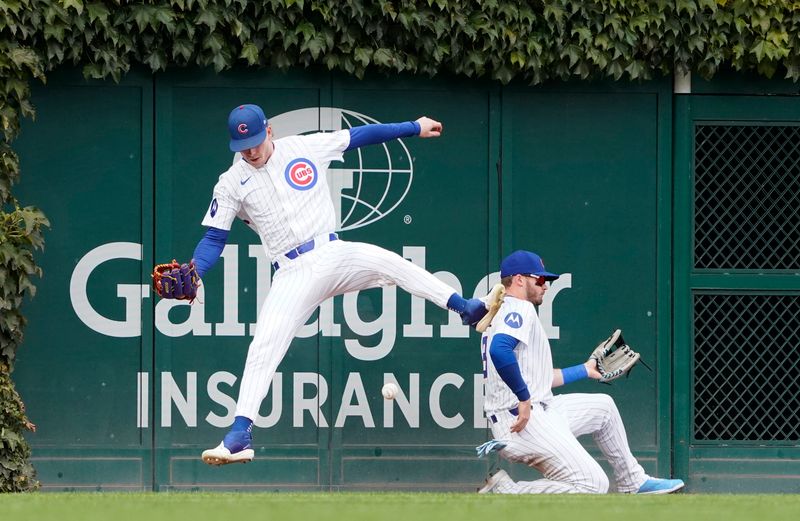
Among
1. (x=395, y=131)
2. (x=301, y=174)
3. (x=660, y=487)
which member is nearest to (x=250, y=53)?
(x=301, y=174)

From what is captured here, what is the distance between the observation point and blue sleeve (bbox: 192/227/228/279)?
27.5ft

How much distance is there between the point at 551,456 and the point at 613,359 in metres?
0.94

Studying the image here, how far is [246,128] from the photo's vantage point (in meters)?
8.31

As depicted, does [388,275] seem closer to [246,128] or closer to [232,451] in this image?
[246,128]

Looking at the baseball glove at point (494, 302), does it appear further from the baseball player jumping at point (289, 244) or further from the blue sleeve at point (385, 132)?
the blue sleeve at point (385, 132)

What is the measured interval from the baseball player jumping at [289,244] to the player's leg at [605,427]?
4.21 ft

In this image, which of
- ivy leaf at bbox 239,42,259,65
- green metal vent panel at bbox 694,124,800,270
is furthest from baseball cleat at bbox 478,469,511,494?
ivy leaf at bbox 239,42,259,65

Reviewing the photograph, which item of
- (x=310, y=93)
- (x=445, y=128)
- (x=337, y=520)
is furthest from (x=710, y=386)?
(x=337, y=520)

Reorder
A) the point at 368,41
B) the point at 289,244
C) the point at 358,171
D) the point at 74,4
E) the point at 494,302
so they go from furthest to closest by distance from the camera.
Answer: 1. the point at 358,171
2. the point at 368,41
3. the point at 74,4
4. the point at 289,244
5. the point at 494,302

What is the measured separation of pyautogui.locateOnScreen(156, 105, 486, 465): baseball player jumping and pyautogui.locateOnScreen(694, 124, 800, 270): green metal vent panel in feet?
9.46

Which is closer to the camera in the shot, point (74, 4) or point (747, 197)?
point (74, 4)

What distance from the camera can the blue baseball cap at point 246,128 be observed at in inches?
327

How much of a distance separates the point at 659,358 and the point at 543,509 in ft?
12.6

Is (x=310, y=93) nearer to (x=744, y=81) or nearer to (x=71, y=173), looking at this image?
(x=71, y=173)
